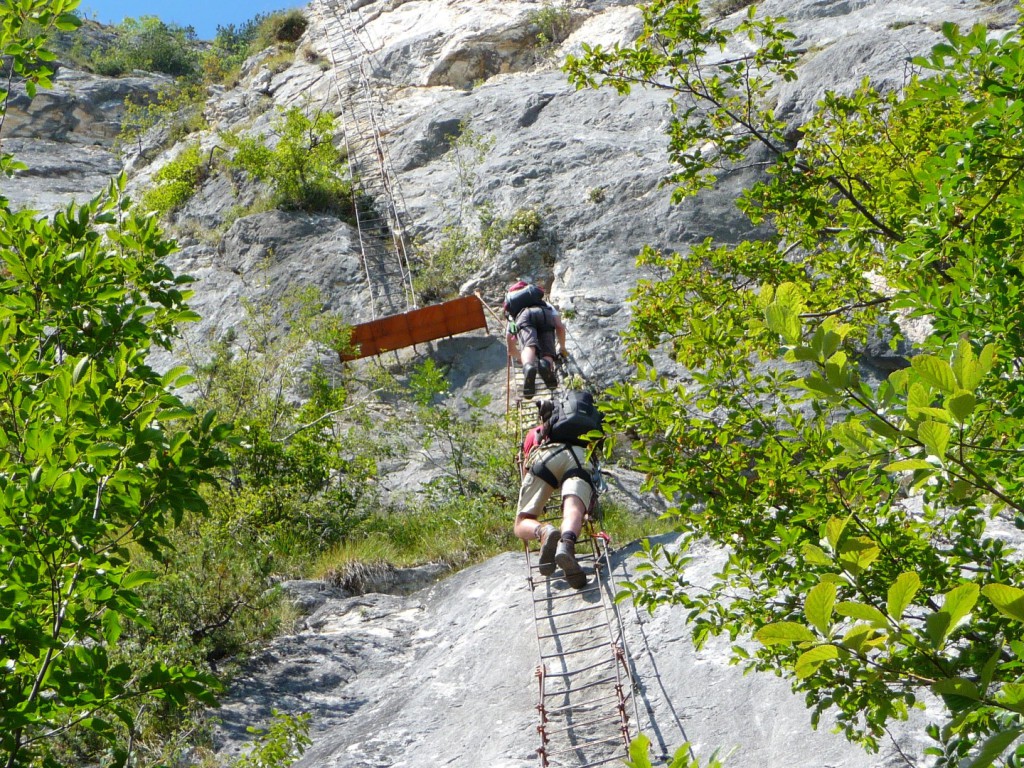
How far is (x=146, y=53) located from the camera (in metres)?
30.8

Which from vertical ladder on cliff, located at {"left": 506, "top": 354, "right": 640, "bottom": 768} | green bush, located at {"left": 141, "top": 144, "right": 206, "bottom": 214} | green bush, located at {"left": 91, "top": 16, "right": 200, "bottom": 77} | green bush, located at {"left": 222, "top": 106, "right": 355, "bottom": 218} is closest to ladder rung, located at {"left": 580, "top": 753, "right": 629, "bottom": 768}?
vertical ladder on cliff, located at {"left": 506, "top": 354, "right": 640, "bottom": 768}

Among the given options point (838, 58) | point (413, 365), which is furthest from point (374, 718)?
point (838, 58)

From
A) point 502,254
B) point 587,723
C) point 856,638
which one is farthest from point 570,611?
point 502,254

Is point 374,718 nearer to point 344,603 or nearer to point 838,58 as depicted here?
point 344,603

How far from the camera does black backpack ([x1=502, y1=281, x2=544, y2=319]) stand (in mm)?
11219

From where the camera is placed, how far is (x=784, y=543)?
292 cm

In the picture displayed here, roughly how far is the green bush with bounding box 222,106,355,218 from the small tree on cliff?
1410 centimetres

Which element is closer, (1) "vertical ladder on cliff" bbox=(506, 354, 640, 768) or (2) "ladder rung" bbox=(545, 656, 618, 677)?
(1) "vertical ladder on cliff" bbox=(506, 354, 640, 768)

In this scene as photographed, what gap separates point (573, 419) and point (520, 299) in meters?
4.14

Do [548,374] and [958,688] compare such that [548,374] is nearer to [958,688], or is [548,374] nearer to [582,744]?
[582,744]

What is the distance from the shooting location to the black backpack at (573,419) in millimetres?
7309

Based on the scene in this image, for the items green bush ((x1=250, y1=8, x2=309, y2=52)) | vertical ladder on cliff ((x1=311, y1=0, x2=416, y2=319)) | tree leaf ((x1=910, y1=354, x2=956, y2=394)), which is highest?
green bush ((x1=250, y1=8, x2=309, y2=52))

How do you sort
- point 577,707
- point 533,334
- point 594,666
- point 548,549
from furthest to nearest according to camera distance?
point 533,334 → point 548,549 → point 594,666 → point 577,707

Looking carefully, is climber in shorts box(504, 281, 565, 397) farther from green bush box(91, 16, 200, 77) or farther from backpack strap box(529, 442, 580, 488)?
green bush box(91, 16, 200, 77)
